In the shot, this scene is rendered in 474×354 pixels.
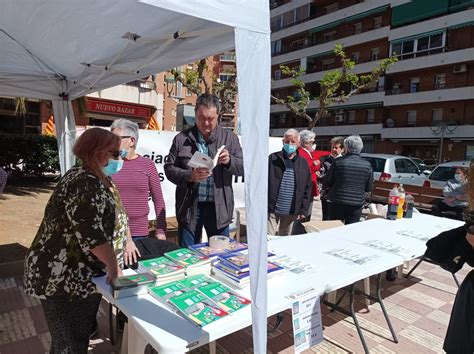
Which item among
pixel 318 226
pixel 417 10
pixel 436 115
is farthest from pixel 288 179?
pixel 417 10

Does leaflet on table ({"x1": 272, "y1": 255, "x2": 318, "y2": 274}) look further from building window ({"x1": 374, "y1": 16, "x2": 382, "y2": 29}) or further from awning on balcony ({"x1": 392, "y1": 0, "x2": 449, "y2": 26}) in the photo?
building window ({"x1": 374, "y1": 16, "x2": 382, "y2": 29})

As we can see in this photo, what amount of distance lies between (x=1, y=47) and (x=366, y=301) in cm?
447

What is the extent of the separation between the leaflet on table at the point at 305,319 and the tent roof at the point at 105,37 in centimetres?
128

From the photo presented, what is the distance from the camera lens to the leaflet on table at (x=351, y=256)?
237 centimetres

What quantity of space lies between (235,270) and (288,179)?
84.5 inches

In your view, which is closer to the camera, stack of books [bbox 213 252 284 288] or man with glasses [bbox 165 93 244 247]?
stack of books [bbox 213 252 284 288]

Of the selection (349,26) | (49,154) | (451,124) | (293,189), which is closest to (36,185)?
(49,154)

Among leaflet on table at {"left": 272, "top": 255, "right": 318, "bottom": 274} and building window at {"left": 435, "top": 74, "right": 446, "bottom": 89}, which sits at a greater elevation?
building window at {"left": 435, "top": 74, "right": 446, "bottom": 89}

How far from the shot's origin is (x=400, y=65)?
26.4 metres

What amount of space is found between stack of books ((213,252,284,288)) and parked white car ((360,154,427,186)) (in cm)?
914

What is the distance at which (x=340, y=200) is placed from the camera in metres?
4.16

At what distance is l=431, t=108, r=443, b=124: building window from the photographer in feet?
82.6

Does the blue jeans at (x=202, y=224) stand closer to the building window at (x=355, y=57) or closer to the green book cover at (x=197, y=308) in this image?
the green book cover at (x=197, y=308)

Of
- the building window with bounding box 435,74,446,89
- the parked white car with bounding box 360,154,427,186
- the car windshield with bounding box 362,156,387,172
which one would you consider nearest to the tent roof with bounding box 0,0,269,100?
the parked white car with bounding box 360,154,427,186
